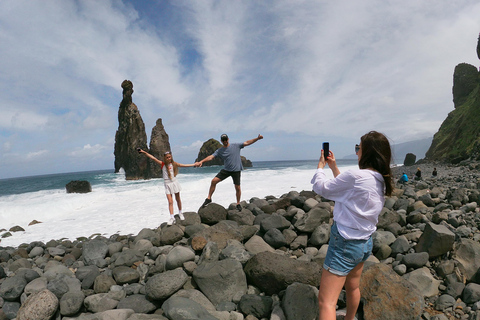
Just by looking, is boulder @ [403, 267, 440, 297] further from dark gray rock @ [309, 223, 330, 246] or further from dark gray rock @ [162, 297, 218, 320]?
dark gray rock @ [162, 297, 218, 320]

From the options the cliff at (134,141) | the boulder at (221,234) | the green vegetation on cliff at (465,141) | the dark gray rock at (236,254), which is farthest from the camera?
the cliff at (134,141)

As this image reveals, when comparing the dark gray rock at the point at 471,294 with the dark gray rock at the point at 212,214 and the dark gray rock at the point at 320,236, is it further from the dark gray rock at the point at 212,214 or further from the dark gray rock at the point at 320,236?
the dark gray rock at the point at 212,214

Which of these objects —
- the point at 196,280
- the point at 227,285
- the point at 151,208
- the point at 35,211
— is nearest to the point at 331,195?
the point at 227,285

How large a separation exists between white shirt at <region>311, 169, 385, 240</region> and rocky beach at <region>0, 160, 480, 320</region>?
5.06 feet

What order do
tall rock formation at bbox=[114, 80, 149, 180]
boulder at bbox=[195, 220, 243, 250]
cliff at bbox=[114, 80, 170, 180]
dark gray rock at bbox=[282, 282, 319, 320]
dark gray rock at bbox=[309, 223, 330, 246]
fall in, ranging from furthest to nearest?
tall rock formation at bbox=[114, 80, 149, 180], cliff at bbox=[114, 80, 170, 180], boulder at bbox=[195, 220, 243, 250], dark gray rock at bbox=[309, 223, 330, 246], dark gray rock at bbox=[282, 282, 319, 320]

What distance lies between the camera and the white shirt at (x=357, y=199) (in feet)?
6.19

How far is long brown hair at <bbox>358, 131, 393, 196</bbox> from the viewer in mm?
1970

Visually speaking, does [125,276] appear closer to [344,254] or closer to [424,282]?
[344,254]

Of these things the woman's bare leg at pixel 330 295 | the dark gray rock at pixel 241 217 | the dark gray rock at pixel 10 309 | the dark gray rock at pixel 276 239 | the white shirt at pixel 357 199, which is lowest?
the dark gray rock at pixel 10 309

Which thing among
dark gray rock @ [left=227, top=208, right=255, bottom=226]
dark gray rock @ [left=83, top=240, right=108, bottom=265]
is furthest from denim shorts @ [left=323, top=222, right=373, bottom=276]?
dark gray rock @ [left=83, top=240, right=108, bottom=265]

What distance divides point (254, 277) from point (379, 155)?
2571 millimetres

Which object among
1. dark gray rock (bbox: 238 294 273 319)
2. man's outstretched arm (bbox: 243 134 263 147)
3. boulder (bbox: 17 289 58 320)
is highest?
man's outstretched arm (bbox: 243 134 263 147)

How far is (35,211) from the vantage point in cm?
1471

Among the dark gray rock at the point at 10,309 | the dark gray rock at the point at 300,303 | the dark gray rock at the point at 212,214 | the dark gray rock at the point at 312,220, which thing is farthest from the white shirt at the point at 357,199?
the dark gray rock at the point at 10,309
